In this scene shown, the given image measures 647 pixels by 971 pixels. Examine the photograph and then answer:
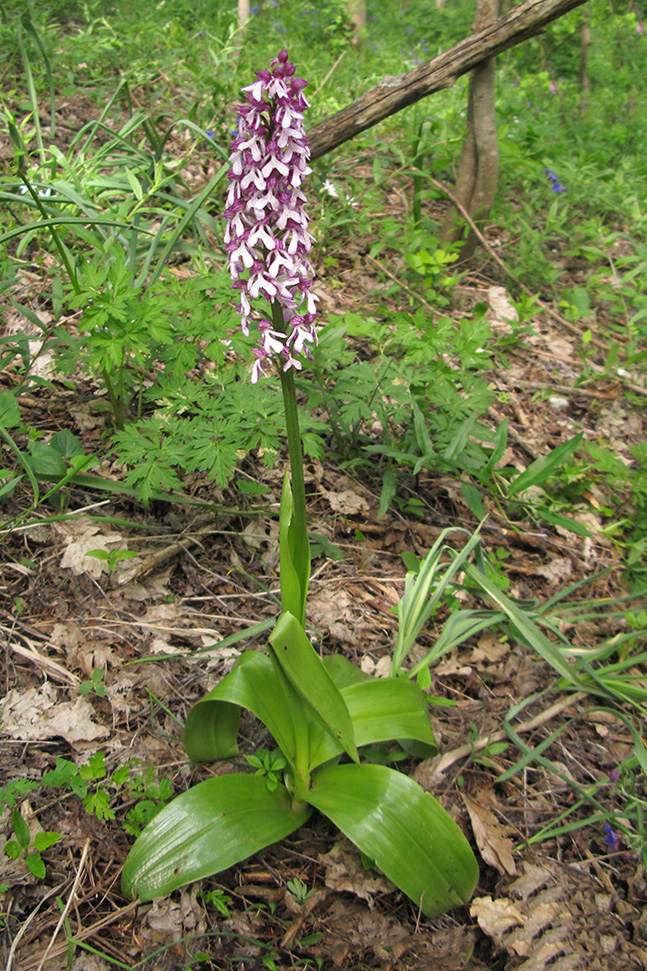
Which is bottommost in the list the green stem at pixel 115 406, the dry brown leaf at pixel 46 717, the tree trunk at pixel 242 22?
the dry brown leaf at pixel 46 717

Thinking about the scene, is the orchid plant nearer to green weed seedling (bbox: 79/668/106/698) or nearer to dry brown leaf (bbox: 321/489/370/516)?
green weed seedling (bbox: 79/668/106/698)

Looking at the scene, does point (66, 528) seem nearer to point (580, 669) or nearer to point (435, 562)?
point (435, 562)

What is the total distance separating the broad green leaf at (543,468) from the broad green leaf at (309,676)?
1377 mm

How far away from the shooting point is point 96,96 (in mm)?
3840

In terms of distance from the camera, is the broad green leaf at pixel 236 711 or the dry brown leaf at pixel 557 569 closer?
the broad green leaf at pixel 236 711

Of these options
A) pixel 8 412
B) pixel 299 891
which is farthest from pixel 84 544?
pixel 299 891

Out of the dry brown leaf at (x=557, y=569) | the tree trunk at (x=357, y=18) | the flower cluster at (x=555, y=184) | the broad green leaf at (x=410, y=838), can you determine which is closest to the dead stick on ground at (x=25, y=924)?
the broad green leaf at (x=410, y=838)

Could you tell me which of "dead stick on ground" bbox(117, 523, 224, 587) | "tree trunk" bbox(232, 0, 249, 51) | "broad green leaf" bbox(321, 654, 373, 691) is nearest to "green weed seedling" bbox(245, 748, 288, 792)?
"broad green leaf" bbox(321, 654, 373, 691)

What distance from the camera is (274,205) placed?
1.18 m

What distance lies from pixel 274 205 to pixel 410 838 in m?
1.45

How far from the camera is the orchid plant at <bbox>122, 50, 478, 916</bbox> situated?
3.87 ft

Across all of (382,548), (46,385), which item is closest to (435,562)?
(382,548)

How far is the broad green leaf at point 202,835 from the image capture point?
1369mm

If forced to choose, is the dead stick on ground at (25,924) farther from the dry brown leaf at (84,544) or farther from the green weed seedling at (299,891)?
the dry brown leaf at (84,544)
